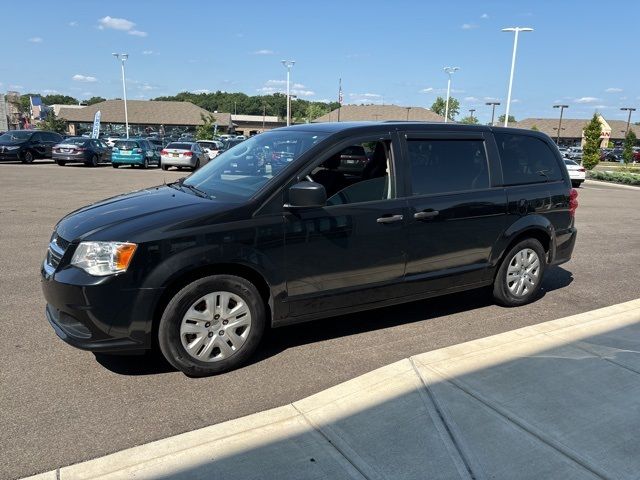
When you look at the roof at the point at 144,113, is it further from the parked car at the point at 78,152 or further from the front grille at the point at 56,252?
the front grille at the point at 56,252

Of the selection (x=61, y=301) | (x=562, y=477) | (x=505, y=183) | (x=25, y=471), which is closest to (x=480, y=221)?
(x=505, y=183)

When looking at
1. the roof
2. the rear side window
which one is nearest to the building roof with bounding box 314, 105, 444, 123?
the roof

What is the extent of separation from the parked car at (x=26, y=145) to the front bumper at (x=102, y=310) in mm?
26103

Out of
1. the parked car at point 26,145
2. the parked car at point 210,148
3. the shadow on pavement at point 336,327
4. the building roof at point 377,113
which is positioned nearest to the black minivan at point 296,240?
the shadow on pavement at point 336,327

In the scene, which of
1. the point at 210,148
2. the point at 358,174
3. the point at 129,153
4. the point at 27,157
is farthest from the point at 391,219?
the point at 210,148

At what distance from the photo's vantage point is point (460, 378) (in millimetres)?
3635

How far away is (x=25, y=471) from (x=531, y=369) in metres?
3.28

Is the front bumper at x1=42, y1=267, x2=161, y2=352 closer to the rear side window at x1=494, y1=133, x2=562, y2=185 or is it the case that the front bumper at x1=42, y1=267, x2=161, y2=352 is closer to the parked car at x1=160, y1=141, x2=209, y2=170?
the rear side window at x1=494, y1=133, x2=562, y2=185

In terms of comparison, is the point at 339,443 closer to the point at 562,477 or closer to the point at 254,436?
the point at 254,436

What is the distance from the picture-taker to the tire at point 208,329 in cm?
360

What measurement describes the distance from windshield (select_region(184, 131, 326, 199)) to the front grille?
113 centimetres

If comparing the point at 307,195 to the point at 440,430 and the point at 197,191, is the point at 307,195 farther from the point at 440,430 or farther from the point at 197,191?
the point at 440,430

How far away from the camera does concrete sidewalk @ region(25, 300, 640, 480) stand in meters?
2.69

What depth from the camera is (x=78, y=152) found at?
2527 centimetres
